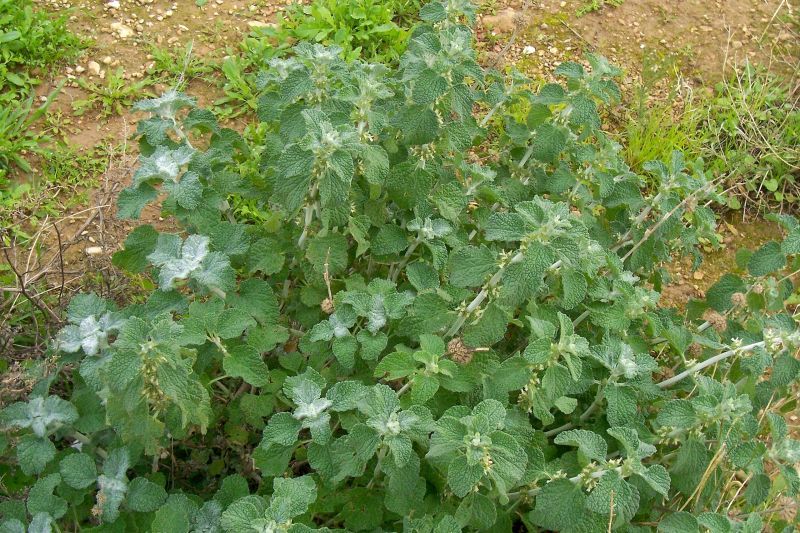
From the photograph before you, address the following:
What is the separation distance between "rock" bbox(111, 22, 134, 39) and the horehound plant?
203cm

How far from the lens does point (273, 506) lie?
68.2 inches

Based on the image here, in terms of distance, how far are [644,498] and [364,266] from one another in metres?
1.20

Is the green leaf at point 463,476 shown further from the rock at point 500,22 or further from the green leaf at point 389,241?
the rock at point 500,22

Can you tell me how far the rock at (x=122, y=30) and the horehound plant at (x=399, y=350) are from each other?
6.68 feet

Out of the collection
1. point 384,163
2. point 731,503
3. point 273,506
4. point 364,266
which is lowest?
point 731,503

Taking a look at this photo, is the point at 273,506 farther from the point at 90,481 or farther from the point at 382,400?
the point at 90,481

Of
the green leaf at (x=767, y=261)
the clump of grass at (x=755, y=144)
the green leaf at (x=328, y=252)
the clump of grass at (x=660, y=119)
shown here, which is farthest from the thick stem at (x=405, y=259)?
the clump of grass at (x=755, y=144)

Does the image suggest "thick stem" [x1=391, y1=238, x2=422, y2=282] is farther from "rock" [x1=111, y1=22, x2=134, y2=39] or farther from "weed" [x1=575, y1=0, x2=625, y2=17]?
"weed" [x1=575, y1=0, x2=625, y2=17]

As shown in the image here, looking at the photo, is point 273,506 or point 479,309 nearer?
point 273,506

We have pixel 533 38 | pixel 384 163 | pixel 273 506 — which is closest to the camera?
pixel 273 506

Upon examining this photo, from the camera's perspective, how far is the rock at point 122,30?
4.14 meters

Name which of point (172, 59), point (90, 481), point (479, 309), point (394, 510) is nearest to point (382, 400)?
point (394, 510)

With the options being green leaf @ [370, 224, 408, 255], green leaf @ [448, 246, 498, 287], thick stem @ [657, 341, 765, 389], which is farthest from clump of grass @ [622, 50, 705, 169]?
green leaf @ [448, 246, 498, 287]

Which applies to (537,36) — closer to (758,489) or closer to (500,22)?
(500,22)
